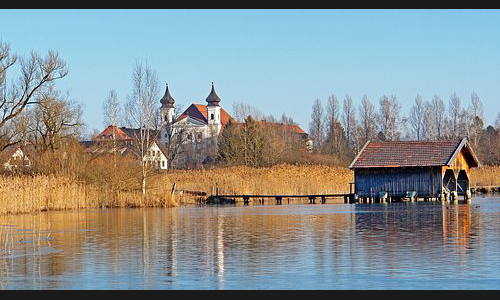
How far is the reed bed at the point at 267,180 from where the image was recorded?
181 feet

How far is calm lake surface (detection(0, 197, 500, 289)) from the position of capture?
14292mm

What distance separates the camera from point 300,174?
57719mm

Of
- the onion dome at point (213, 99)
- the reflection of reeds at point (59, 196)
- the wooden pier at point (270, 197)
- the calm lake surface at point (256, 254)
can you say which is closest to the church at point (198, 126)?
the onion dome at point (213, 99)

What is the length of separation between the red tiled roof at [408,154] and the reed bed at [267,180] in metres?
5.71

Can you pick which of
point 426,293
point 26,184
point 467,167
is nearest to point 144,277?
point 426,293

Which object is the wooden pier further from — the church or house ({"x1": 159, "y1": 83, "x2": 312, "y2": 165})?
house ({"x1": 159, "y1": 83, "x2": 312, "y2": 165})

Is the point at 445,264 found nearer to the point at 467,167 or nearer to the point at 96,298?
the point at 96,298

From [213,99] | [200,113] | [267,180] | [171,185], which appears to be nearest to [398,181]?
[267,180]

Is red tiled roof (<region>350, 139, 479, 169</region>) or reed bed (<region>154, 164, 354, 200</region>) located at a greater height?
red tiled roof (<region>350, 139, 479, 169</region>)

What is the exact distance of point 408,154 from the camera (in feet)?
168

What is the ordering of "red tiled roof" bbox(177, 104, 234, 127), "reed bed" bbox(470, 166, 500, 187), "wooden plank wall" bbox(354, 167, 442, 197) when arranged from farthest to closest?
1. "red tiled roof" bbox(177, 104, 234, 127)
2. "reed bed" bbox(470, 166, 500, 187)
3. "wooden plank wall" bbox(354, 167, 442, 197)

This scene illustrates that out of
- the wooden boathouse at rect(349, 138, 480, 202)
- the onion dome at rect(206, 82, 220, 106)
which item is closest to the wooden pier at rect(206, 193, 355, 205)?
the wooden boathouse at rect(349, 138, 480, 202)

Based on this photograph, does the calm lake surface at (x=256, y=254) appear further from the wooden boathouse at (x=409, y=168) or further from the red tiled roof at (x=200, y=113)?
the red tiled roof at (x=200, y=113)

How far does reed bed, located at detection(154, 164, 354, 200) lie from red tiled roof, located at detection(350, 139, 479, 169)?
571cm
